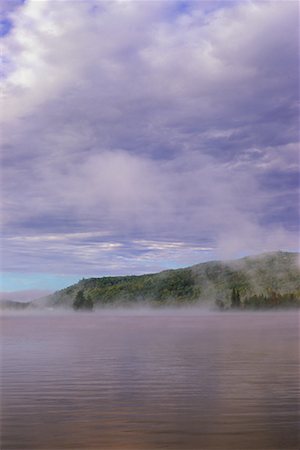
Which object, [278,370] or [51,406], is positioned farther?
[278,370]

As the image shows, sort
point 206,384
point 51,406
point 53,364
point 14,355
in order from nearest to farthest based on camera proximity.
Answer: point 51,406, point 206,384, point 53,364, point 14,355

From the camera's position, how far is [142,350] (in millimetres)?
54094

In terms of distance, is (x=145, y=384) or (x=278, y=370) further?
(x=278, y=370)

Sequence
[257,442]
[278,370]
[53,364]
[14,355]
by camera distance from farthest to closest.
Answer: [14,355], [53,364], [278,370], [257,442]

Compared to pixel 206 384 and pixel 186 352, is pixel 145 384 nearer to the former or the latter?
pixel 206 384

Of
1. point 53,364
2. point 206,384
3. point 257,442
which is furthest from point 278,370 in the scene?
point 257,442

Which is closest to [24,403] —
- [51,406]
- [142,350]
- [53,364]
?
[51,406]

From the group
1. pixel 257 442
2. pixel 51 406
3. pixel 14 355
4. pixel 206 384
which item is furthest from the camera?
pixel 14 355

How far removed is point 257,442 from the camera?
19.6 meters

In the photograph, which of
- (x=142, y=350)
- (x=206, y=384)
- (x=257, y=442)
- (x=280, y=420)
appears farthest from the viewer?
(x=142, y=350)

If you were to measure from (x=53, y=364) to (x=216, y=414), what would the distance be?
2078cm

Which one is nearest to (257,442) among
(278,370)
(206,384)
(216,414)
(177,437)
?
(177,437)

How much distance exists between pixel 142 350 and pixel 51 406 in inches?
1127

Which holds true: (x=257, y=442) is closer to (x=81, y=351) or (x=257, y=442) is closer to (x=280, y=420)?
(x=280, y=420)
